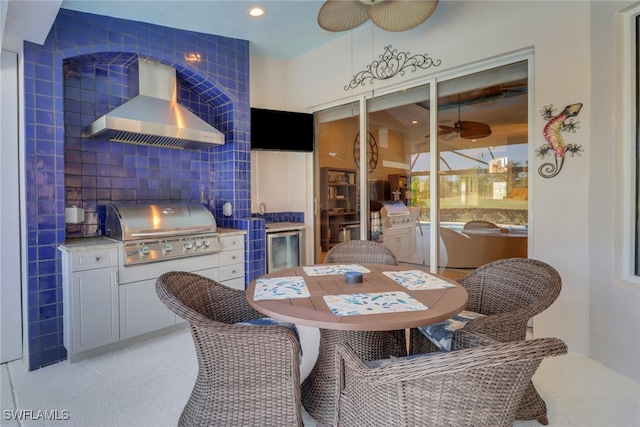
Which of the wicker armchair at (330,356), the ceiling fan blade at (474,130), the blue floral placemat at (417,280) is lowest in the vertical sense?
the wicker armchair at (330,356)

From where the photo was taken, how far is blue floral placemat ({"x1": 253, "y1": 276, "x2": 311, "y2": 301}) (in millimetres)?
1564

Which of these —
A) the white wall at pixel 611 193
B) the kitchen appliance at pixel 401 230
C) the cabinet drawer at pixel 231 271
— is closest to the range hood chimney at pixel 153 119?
the cabinet drawer at pixel 231 271

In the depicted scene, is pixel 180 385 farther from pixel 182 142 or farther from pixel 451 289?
pixel 182 142

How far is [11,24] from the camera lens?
210cm

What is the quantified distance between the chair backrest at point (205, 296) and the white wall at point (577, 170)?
2.19m

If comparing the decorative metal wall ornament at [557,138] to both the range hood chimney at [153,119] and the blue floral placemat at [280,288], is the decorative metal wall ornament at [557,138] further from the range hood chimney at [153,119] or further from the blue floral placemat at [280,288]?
the range hood chimney at [153,119]

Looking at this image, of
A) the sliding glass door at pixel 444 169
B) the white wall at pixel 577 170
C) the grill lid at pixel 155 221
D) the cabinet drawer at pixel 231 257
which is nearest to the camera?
the white wall at pixel 577 170

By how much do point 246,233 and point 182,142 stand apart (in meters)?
1.08

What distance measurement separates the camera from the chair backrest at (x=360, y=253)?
2582 mm

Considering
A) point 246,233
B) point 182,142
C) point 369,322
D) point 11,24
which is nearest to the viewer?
point 369,322

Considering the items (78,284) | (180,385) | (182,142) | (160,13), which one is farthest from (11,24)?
(180,385)

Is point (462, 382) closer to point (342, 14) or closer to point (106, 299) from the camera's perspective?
point (342, 14)

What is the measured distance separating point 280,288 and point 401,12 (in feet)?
6.15

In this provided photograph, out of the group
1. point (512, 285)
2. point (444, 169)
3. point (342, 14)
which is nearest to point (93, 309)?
point (342, 14)
